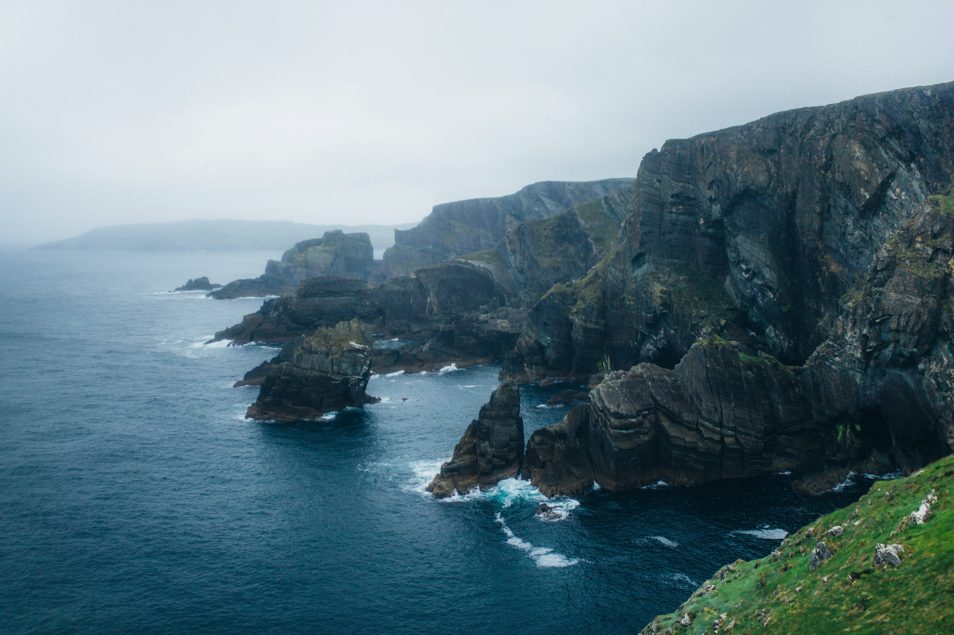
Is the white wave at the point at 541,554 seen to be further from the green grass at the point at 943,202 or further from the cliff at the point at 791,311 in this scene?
the green grass at the point at 943,202

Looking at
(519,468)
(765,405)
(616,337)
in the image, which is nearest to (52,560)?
(519,468)

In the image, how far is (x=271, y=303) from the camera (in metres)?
186

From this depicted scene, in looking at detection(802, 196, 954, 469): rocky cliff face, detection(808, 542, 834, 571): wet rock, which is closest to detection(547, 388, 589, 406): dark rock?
detection(802, 196, 954, 469): rocky cliff face

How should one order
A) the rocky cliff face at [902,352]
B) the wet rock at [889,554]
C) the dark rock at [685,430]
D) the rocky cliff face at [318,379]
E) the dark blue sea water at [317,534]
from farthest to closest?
the rocky cliff face at [318,379] → the dark rock at [685,430] → the rocky cliff face at [902,352] → the dark blue sea water at [317,534] → the wet rock at [889,554]

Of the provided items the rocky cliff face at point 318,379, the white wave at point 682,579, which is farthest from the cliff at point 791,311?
the rocky cliff face at point 318,379

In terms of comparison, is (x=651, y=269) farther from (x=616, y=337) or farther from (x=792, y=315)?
(x=792, y=315)

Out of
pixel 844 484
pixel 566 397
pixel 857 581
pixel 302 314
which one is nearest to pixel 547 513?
pixel 844 484

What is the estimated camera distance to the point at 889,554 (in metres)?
32.3

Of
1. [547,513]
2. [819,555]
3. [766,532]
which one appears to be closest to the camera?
[819,555]

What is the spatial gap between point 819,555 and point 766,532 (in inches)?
1189

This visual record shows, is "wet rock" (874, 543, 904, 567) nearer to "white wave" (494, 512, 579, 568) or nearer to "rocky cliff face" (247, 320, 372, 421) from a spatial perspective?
"white wave" (494, 512, 579, 568)

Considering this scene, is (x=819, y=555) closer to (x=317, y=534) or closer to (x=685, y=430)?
(x=685, y=430)

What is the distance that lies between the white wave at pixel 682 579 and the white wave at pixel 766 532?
10489mm

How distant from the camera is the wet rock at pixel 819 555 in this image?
37531 mm
